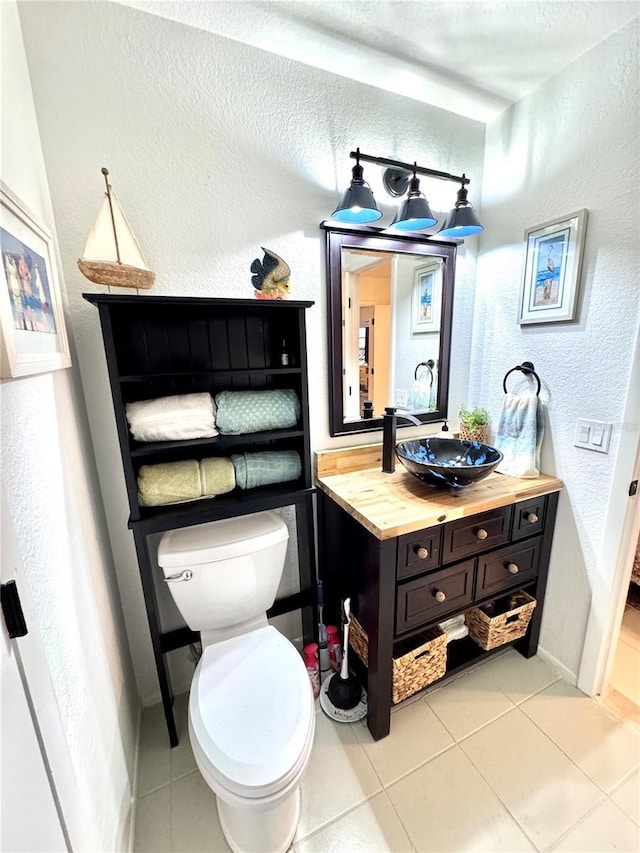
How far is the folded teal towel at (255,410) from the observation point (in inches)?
47.9

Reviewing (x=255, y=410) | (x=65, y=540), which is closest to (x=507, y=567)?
(x=255, y=410)

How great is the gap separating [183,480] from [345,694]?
112 cm

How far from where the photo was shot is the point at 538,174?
143cm

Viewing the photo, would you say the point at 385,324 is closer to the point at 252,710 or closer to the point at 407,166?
the point at 407,166

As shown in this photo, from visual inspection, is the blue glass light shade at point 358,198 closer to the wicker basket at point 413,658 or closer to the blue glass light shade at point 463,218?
the blue glass light shade at point 463,218

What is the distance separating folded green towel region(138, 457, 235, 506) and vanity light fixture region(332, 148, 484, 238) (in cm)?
105

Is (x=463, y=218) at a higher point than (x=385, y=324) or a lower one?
higher

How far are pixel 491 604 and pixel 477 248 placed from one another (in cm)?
171

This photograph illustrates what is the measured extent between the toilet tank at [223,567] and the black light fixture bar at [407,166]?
143 cm

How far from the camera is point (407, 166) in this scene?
4.57ft

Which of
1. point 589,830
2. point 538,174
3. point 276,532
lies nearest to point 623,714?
point 589,830

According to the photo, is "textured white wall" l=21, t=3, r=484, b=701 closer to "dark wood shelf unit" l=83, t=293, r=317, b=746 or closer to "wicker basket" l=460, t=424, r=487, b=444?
"dark wood shelf unit" l=83, t=293, r=317, b=746

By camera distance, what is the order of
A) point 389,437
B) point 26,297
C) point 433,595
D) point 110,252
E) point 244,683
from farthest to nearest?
1. point 389,437
2. point 433,595
3. point 244,683
4. point 110,252
5. point 26,297

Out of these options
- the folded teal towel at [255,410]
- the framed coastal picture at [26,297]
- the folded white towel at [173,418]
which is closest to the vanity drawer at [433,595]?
the folded teal towel at [255,410]
